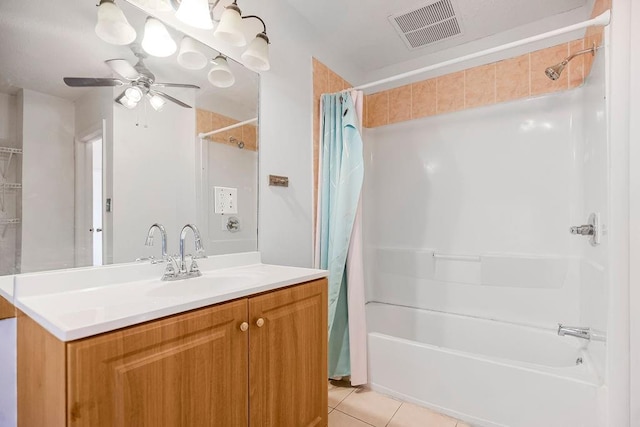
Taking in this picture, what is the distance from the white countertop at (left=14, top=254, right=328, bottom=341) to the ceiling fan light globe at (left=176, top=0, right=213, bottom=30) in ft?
3.26

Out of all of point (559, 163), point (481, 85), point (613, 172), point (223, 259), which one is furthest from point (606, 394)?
point (481, 85)

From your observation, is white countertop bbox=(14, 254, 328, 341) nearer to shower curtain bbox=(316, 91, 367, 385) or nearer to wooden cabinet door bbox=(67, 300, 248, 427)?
wooden cabinet door bbox=(67, 300, 248, 427)

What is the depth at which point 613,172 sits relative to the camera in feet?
3.79

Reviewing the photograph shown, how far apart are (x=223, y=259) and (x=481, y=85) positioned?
211cm

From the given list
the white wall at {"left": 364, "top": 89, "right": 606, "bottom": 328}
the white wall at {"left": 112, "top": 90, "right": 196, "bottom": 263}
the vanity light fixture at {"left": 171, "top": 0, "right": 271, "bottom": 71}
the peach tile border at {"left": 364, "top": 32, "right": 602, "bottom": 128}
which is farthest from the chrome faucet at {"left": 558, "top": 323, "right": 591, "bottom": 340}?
the vanity light fixture at {"left": 171, "top": 0, "right": 271, "bottom": 71}

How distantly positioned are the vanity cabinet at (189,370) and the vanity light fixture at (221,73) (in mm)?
1089

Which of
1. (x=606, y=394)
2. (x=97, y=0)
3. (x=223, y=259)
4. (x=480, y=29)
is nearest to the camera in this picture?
(x=97, y=0)

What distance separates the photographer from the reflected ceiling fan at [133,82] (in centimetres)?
105

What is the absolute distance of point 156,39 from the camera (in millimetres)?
1199

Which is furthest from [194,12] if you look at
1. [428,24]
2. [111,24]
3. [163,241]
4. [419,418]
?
[419,418]

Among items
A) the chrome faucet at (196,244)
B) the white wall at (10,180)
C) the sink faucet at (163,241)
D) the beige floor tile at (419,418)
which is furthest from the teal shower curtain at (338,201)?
the white wall at (10,180)

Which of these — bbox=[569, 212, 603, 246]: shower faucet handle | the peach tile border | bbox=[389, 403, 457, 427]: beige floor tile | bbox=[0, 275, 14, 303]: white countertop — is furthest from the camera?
the peach tile border

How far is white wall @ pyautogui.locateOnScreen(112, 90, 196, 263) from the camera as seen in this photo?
113 cm

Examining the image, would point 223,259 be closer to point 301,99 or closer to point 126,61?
point 126,61
